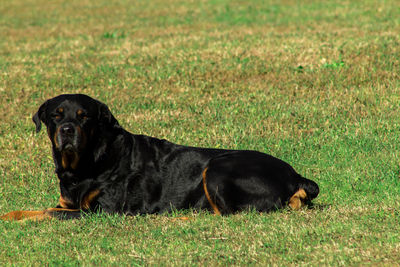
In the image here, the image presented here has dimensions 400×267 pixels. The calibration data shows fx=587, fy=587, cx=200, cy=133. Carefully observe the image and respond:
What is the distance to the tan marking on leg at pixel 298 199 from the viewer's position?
6605 millimetres

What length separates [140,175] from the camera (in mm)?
6949

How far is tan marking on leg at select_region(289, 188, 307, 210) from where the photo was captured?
6.61 meters

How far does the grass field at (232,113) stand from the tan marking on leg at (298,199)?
5.6 inches

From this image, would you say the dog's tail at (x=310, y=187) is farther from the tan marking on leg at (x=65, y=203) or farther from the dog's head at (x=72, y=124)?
the tan marking on leg at (x=65, y=203)

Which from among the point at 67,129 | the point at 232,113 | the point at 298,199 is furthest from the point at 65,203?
the point at 232,113

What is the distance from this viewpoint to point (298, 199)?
6.63m

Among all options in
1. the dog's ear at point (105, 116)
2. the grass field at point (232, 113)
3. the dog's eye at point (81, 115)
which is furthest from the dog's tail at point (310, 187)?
the dog's eye at point (81, 115)

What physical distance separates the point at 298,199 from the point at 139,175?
6.15 ft

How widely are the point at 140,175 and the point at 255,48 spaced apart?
9161mm

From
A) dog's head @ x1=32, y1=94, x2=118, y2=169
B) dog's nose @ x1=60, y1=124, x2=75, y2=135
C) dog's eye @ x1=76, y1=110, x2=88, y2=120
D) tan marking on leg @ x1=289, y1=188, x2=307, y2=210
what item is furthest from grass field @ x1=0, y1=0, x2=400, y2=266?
dog's eye @ x1=76, y1=110, x2=88, y2=120

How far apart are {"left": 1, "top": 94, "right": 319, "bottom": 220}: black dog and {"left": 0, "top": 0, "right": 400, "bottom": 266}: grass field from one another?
0.24 m

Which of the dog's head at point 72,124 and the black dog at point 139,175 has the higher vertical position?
the dog's head at point 72,124

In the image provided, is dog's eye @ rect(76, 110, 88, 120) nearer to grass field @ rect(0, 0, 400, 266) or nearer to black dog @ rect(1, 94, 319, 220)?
black dog @ rect(1, 94, 319, 220)

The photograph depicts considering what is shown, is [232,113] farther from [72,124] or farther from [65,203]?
[72,124]
